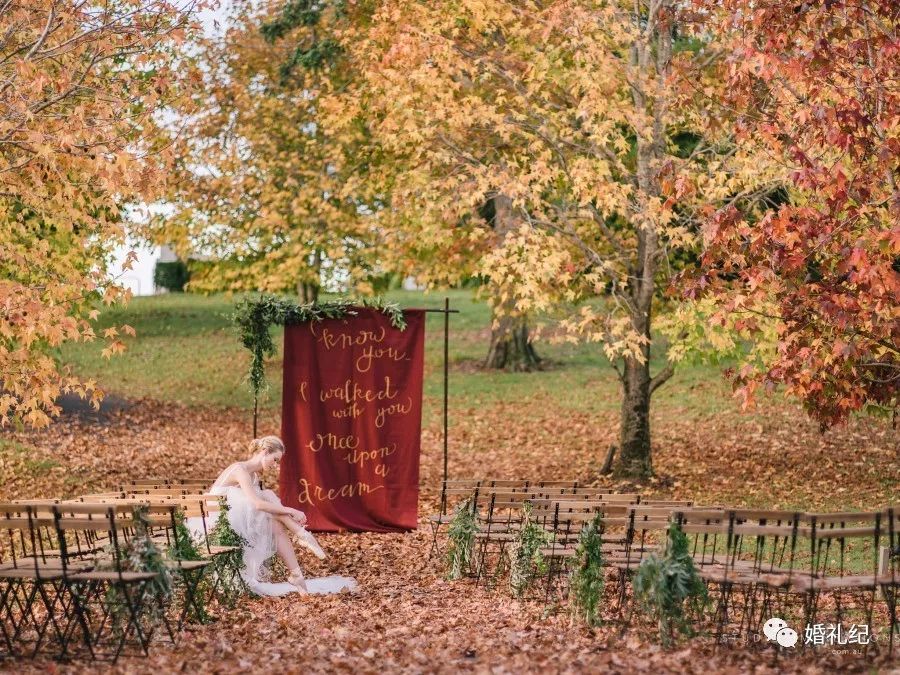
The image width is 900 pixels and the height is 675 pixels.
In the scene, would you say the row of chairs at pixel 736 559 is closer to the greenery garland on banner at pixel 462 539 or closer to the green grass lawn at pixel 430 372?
the greenery garland on banner at pixel 462 539

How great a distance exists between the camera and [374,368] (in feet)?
51.1

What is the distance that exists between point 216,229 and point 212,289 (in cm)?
148

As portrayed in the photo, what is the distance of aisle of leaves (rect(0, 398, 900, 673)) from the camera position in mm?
8648

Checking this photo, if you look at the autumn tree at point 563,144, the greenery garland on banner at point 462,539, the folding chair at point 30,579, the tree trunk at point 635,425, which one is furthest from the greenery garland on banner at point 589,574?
the tree trunk at point 635,425

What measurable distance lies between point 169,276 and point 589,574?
42.8 metres

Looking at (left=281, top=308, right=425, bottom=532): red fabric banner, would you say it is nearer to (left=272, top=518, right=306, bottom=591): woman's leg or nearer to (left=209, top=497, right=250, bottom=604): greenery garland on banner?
(left=272, top=518, right=306, bottom=591): woman's leg

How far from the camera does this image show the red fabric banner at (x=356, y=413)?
15492 millimetres

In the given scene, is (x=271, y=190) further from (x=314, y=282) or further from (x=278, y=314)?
(x=278, y=314)

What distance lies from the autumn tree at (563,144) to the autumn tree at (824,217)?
4.76 metres

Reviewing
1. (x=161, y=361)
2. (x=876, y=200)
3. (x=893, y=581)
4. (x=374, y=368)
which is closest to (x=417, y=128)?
(x=374, y=368)

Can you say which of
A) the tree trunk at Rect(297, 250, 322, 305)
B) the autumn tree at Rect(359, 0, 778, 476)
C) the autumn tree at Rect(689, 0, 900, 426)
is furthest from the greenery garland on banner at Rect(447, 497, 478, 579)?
the tree trunk at Rect(297, 250, 322, 305)

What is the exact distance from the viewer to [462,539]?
→ 1271 centimetres

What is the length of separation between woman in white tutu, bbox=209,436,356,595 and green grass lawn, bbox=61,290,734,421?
1207cm
